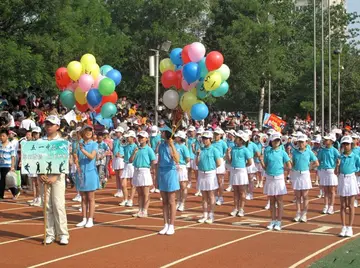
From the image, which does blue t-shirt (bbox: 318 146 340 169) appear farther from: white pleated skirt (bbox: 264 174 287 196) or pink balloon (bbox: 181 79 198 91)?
pink balloon (bbox: 181 79 198 91)

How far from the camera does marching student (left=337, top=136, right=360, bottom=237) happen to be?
13172mm

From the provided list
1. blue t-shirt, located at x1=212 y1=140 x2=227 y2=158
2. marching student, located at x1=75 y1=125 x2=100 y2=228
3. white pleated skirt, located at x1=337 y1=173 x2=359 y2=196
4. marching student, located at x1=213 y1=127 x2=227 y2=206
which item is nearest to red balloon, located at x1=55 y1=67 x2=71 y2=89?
marching student, located at x1=213 y1=127 x2=227 y2=206

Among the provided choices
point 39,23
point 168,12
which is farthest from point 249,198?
point 168,12

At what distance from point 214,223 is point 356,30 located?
210ft

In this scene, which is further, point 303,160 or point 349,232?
point 303,160

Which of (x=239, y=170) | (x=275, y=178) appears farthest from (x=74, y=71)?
(x=275, y=178)

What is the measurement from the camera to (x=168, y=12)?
39.3m

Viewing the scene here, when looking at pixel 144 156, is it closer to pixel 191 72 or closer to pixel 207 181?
pixel 207 181

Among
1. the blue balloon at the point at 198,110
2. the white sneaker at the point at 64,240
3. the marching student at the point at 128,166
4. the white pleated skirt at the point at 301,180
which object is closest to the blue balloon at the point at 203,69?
the blue balloon at the point at 198,110

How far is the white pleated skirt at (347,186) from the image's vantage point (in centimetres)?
1320

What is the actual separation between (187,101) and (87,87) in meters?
3.10

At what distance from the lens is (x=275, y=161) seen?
14172mm

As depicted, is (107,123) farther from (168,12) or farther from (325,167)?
(168,12)

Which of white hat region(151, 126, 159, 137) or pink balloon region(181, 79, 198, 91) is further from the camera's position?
white hat region(151, 126, 159, 137)
